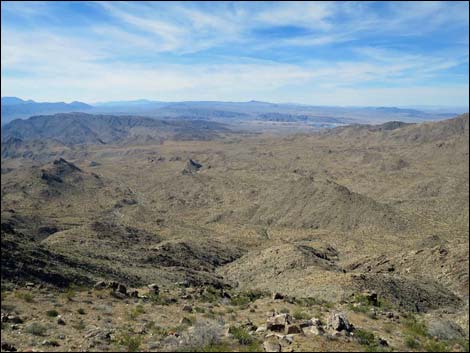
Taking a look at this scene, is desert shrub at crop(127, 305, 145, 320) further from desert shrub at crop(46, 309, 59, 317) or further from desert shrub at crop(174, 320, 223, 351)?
desert shrub at crop(174, 320, 223, 351)

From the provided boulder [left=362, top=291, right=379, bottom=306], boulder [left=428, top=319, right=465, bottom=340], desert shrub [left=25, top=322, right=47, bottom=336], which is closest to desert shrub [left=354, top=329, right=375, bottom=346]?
boulder [left=428, top=319, right=465, bottom=340]

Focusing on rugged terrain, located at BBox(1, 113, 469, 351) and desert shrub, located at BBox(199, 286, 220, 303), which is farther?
desert shrub, located at BBox(199, 286, 220, 303)

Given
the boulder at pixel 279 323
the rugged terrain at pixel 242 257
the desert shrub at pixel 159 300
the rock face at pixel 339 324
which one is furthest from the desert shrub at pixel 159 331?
the rock face at pixel 339 324

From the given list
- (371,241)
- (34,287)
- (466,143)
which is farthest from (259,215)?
(466,143)

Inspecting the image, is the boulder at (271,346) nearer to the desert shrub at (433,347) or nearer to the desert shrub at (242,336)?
the desert shrub at (242,336)

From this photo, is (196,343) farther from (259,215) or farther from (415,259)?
(259,215)

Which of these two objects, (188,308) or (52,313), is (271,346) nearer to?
(188,308)
